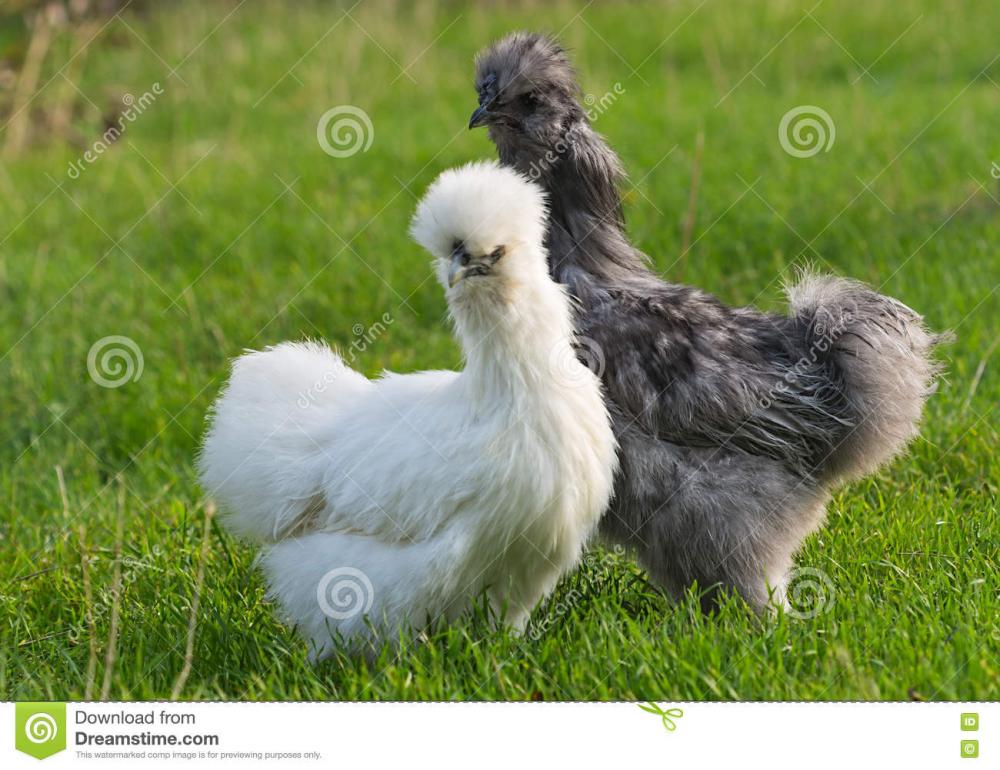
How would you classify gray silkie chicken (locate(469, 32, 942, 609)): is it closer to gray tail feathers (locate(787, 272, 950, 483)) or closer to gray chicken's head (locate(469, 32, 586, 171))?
gray tail feathers (locate(787, 272, 950, 483))

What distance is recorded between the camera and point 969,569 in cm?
388

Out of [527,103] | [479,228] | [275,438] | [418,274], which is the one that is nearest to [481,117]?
[527,103]

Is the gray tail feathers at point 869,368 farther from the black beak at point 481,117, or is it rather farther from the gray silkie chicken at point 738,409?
the black beak at point 481,117

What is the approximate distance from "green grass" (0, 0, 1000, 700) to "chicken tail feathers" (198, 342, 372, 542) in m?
0.36

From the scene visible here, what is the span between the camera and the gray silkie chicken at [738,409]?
3.69 metres

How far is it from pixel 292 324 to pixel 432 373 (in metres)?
3.05

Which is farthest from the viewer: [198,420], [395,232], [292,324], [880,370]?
[395,232]

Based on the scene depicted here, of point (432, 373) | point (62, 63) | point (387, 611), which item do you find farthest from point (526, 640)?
point (62, 63)

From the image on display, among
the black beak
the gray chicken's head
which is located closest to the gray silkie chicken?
the gray chicken's head

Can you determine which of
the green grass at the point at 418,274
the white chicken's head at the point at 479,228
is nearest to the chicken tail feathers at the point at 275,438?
the green grass at the point at 418,274

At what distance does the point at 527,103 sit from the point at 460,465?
4.79ft

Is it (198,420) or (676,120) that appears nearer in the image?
(198,420)
